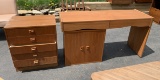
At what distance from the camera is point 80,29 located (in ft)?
7.52

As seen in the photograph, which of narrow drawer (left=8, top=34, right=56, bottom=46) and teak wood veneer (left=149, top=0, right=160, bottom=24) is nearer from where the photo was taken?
narrow drawer (left=8, top=34, right=56, bottom=46)

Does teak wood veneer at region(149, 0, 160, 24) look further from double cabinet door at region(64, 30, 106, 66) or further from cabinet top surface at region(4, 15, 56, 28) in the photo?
cabinet top surface at region(4, 15, 56, 28)

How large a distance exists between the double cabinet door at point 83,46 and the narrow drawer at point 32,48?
0.25 m

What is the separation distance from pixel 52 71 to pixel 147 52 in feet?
6.77

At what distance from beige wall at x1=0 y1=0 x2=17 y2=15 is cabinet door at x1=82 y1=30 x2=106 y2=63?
2.29m

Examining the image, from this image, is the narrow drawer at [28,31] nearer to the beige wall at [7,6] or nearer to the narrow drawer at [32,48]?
the narrow drawer at [32,48]

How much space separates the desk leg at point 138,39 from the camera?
9.01ft

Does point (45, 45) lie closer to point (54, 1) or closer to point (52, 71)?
point (52, 71)

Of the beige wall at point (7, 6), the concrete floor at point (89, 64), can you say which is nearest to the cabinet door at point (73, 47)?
the concrete floor at point (89, 64)

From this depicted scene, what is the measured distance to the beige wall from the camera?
3.59m

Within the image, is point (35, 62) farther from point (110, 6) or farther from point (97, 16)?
point (110, 6)

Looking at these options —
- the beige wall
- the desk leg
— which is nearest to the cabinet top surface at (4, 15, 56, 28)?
the beige wall

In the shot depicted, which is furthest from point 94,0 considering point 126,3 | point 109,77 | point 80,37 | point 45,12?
point 109,77

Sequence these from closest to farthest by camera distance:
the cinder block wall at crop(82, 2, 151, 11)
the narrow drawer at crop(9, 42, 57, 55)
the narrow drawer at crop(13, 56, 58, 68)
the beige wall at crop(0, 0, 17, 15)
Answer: the narrow drawer at crop(9, 42, 57, 55)
the narrow drawer at crop(13, 56, 58, 68)
the beige wall at crop(0, 0, 17, 15)
the cinder block wall at crop(82, 2, 151, 11)
